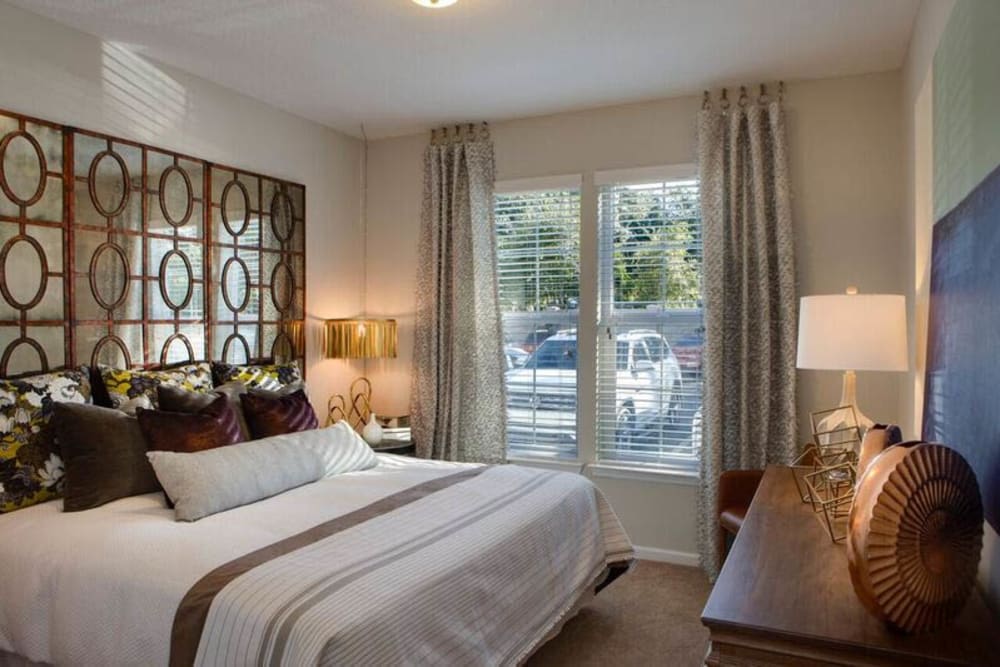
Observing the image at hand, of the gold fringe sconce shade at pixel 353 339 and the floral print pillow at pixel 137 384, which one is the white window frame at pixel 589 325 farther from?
the floral print pillow at pixel 137 384

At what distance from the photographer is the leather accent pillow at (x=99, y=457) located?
2463 mm

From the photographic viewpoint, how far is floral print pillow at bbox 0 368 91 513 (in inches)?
96.3

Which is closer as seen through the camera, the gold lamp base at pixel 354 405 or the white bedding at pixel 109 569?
the white bedding at pixel 109 569

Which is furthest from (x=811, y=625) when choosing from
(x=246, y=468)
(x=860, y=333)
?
(x=246, y=468)

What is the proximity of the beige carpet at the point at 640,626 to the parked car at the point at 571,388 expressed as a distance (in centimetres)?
85

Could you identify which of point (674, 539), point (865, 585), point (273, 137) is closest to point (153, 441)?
point (273, 137)

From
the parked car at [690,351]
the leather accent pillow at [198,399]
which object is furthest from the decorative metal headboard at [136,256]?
the parked car at [690,351]

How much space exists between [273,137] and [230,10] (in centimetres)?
126

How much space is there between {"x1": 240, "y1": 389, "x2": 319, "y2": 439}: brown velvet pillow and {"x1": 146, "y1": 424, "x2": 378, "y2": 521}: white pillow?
0.17 metres

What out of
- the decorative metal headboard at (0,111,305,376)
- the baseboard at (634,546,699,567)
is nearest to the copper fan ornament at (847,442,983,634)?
the baseboard at (634,546,699,567)

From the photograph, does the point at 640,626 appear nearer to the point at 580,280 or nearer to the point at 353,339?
the point at 580,280

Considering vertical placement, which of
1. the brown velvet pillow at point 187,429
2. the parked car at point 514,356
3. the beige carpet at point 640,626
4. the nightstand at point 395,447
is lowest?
the beige carpet at point 640,626

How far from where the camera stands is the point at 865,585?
108cm

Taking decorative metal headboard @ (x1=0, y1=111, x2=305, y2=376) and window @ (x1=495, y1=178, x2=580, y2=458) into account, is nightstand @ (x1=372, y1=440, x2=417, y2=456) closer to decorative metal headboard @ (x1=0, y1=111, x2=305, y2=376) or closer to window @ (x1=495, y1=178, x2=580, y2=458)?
window @ (x1=495, y1=178, x2=580, y2=458)
